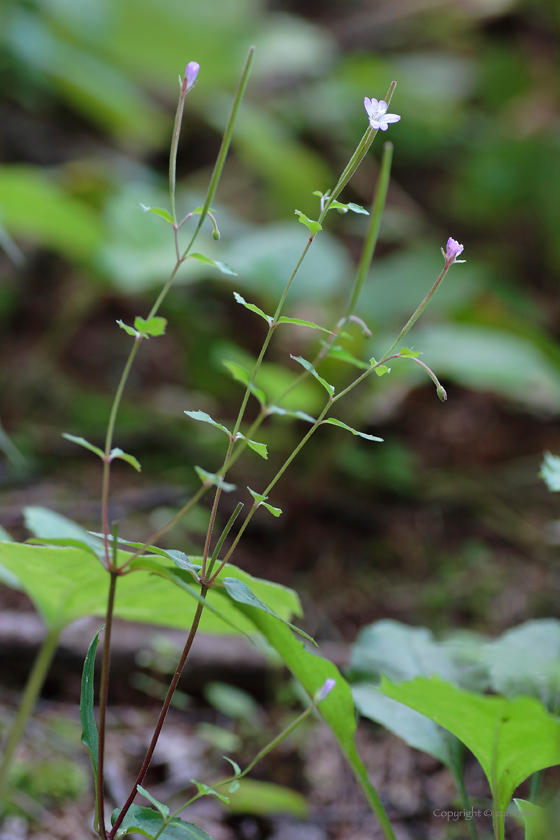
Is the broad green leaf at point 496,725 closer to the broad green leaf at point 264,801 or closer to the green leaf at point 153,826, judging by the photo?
the green leaf at point 153,826

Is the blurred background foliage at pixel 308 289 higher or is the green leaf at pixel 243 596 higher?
the blurred background foliage at pixel 308 289

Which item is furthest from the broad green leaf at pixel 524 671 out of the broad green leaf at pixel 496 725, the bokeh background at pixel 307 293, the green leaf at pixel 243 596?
the bokeh background at pixel 307 293

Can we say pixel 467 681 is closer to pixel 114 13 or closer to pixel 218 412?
pixel 218 412

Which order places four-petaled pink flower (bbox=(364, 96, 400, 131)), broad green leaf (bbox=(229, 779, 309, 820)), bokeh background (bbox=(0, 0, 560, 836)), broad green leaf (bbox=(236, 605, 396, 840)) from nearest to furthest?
four-petaled pink flower (bbox=(364, 96, 400, 131)) → broad green leaf (bbox=(236, 605, 396, 840)) → broad green leaf (bbox=(229, 779, 309, 820)) → bokeh background (bbox=(0, 0, 560, 836))

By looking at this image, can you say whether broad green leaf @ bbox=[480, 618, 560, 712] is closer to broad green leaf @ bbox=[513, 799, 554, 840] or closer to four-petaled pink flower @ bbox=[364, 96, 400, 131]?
broad green leaf @ bbox=[513, 799, 554, 840]

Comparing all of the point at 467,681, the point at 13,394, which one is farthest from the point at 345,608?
the point at 13,394

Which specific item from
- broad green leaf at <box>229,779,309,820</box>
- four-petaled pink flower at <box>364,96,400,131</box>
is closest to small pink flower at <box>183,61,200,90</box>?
four-petaled pink flower at <box>364,96,400,131</box>

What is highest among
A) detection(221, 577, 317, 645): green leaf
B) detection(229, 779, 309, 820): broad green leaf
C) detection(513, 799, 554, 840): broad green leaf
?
detection(221, 577, 317, 645): green leaf

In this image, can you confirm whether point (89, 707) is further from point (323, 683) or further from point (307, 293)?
point (307, 293)
